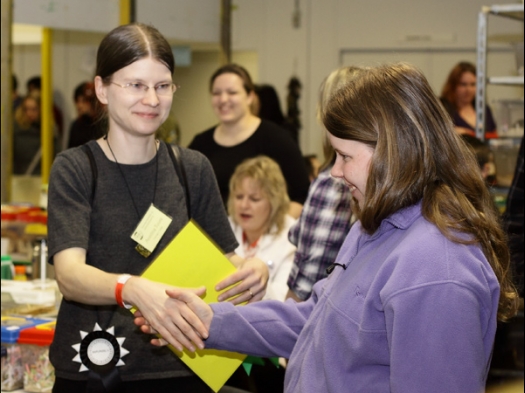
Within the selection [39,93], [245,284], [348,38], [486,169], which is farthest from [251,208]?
[348,38]

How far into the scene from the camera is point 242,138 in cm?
403

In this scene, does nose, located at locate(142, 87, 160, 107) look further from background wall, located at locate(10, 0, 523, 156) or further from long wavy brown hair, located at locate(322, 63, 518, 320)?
background wall, located at locate(10, 0, 523, 156)

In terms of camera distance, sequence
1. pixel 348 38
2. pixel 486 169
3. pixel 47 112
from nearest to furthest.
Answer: pixel 486 169
pixel 47 112
pixel 348 38

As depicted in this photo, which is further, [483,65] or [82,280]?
[483,65]

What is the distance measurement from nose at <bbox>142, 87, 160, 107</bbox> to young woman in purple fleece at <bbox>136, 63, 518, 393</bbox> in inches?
23.0

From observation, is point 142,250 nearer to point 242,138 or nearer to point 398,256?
point 398,256

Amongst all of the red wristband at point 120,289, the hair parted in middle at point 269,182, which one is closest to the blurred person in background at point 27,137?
the hair parted in middle at point 269,182

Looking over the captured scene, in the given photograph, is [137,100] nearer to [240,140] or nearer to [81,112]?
[240,140]

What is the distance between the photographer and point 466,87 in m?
5.58

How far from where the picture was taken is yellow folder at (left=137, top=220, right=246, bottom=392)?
5.85 ft

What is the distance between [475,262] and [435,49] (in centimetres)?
644

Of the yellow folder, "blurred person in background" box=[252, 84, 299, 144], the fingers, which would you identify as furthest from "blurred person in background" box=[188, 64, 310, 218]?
the fingers

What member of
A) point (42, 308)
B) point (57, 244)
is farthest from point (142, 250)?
point (42, 308)

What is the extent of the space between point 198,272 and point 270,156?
218 cm
